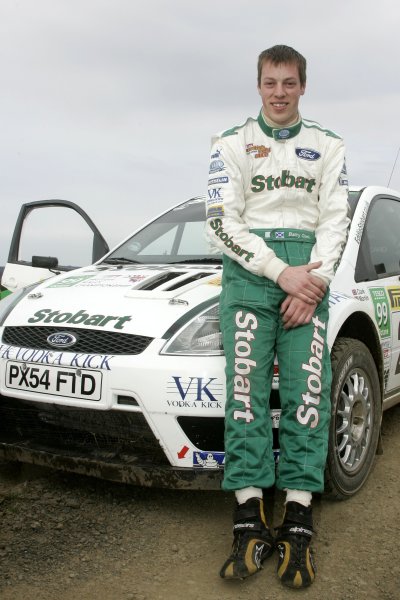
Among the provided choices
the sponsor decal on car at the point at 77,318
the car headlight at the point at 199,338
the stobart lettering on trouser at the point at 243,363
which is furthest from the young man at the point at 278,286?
the sponsor decal on car at the point at 77,318

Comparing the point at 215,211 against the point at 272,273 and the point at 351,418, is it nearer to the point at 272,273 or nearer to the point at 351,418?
the point at 272,273

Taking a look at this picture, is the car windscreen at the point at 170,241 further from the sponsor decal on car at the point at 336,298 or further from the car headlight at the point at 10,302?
the sponsor decal on car at the point at 336,298

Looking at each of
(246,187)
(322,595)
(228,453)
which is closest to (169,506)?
(228,453)

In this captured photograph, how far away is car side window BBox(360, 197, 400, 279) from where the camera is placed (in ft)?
12.2

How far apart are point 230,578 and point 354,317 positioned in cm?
151

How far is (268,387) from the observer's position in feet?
8.90

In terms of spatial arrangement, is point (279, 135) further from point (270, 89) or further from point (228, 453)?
point (228, 453)

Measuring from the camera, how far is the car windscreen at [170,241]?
404 cm

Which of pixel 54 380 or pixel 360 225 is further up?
pixel 360 225

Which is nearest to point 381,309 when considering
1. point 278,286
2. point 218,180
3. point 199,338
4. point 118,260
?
point 278,286

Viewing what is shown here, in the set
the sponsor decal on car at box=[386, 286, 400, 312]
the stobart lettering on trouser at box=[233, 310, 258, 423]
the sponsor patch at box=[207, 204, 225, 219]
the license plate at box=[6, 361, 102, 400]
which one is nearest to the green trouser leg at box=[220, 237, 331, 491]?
the stobart lettering on trouser at box=[233, 310, 258, 423]

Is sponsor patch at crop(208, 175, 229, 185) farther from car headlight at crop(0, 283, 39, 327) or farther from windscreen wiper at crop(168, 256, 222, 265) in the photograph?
car headlight at crop(0, 283, 39, 327)

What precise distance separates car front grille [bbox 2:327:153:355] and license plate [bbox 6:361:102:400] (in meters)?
0.10

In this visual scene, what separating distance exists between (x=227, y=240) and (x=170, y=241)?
62.4 inches
